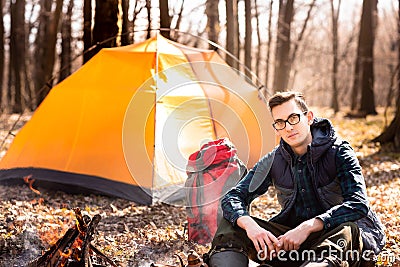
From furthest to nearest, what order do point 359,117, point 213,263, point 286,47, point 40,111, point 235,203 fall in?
point 286,47
point 359,117
point 40,111
point 235,203
point 213,263

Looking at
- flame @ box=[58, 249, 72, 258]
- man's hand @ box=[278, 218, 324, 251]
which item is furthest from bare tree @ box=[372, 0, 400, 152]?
flame @ box=[58, 249, 72, 258]

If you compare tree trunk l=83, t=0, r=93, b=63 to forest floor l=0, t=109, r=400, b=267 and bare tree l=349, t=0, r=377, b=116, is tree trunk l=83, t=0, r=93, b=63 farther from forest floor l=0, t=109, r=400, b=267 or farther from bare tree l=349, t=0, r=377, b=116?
bare tree l=349, t=0, r=377, b=116

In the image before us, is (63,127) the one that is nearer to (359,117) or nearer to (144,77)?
(144,77)

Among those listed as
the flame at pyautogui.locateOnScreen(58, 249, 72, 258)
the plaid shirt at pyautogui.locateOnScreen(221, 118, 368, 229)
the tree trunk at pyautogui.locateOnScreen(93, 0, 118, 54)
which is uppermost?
the tree trunk at pyautogui.locateOnScreen(93, 0, 118, 54)

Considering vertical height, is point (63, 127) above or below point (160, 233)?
above

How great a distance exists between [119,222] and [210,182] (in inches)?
44.5

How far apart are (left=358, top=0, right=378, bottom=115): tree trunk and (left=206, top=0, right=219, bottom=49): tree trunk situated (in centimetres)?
412

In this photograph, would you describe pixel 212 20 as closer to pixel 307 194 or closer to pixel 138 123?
pixel 138 123

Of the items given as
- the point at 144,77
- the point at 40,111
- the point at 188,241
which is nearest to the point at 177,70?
the point at 144,77

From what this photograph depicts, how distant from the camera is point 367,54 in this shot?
49.1 feet

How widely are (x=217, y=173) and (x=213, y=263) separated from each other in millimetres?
1552

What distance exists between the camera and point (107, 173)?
20.2 feet

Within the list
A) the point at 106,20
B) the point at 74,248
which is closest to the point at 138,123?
the point at 106,20

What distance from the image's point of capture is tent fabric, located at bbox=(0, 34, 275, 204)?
19.6 feet
